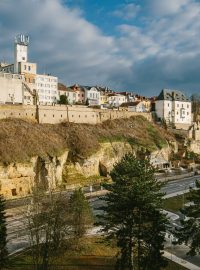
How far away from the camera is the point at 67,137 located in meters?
77.1

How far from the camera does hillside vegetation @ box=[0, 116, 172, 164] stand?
65.1 meters

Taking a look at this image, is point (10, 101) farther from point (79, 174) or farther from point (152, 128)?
point (152, 128)

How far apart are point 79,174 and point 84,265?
1423 inches

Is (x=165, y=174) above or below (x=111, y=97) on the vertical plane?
below

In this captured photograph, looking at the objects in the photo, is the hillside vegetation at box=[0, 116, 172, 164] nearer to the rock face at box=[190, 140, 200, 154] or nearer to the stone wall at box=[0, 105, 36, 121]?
the stone wall at box=[0, 105, 36, 121]

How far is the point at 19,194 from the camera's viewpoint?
201 feet

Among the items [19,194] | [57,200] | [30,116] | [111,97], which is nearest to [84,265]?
[57,200]

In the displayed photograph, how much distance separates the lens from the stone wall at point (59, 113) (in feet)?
243

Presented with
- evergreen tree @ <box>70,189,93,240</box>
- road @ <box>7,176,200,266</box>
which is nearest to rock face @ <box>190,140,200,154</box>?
road @ <box>7,176,200,266</box>

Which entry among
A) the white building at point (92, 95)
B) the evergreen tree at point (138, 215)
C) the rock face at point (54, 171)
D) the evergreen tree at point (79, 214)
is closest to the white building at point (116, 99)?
the white building at point (92, 95)

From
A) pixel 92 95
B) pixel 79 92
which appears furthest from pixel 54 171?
pixel 92 95

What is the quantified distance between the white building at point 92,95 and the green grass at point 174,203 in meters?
65.5

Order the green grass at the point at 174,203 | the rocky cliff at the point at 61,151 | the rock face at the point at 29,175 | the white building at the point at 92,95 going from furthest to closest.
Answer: the white building at the point at 92,95, the rocky cliff at the point at 61,151, the green grass at the point at 174,203, the rock face at the point at 29,175

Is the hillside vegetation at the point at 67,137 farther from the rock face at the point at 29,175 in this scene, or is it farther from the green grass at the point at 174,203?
the green grass at the point at 174,203
